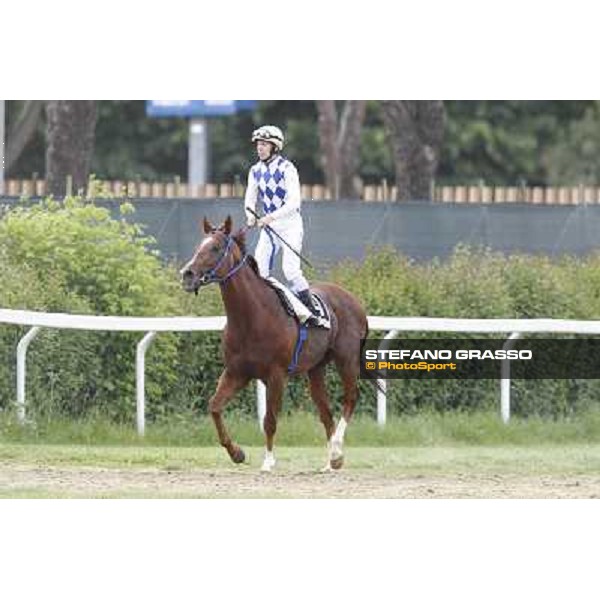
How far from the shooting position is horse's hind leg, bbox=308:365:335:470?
56.6 feet

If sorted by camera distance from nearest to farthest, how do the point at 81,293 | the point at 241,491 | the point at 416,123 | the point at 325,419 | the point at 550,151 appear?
the point at 241,491 < the point at 325,419 < the point at 81,293 < the point at 416,123 < the point at 550,151

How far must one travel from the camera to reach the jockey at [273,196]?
1627 cm

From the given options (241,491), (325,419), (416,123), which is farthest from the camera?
(416,123)

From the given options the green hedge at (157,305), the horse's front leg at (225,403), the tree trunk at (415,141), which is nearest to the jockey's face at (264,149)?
the horse's front leg at (225,403)

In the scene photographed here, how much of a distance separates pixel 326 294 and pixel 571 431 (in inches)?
133

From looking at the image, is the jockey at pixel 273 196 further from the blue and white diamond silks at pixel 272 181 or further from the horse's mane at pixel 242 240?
the horse's mane at pixel 242 240

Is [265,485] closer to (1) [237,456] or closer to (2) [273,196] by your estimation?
(1) [237,456]

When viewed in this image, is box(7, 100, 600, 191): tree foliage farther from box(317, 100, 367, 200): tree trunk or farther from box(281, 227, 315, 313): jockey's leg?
box(281, 227, 315, 313): jockey's leg

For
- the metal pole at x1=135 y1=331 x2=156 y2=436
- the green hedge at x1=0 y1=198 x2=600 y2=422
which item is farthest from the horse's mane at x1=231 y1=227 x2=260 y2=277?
the green hedge at x1=0 y1=198 x2=600 y2=422

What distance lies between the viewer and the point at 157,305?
20.1 meters

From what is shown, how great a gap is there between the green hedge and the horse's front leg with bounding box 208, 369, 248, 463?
2.83 m

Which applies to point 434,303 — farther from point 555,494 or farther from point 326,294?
point 555,494

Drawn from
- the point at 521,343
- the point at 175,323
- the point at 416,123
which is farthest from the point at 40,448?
the point at 416,123

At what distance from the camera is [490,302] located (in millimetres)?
20891
